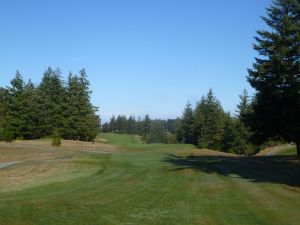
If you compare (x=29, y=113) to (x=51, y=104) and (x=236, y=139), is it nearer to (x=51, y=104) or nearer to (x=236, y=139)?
(x=51, y=104)

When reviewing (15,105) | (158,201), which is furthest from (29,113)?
(158,201)

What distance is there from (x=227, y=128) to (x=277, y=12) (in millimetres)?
61467

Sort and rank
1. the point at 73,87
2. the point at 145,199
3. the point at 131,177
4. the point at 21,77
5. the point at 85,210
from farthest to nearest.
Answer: the point at 73,87 < the point at 21,77 < the point at 131,177 < the point at 145,199 < the point at 85,210

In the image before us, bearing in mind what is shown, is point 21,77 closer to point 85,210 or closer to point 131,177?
point 131,177

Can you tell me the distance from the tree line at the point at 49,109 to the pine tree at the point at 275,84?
49.0 metres

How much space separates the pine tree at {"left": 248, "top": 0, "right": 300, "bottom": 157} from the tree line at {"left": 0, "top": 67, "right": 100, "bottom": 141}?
49.0 metres

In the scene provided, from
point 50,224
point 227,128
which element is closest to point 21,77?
point 227,128

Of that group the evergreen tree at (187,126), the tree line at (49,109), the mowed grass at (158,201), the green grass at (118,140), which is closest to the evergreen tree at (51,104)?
the tree line at (49,109)

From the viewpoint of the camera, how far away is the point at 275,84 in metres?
38.5

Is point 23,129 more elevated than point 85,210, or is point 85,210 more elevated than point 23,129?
point 23,129

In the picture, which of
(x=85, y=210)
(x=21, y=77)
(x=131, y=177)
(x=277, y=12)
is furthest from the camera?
(x=21, y=77)

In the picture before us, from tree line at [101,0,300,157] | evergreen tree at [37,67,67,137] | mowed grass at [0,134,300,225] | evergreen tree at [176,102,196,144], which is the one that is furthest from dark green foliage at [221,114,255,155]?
mowed grass at [0,134,300,225]

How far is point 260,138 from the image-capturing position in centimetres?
4216

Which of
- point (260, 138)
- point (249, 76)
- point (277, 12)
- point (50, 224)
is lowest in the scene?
point (50, 224)
